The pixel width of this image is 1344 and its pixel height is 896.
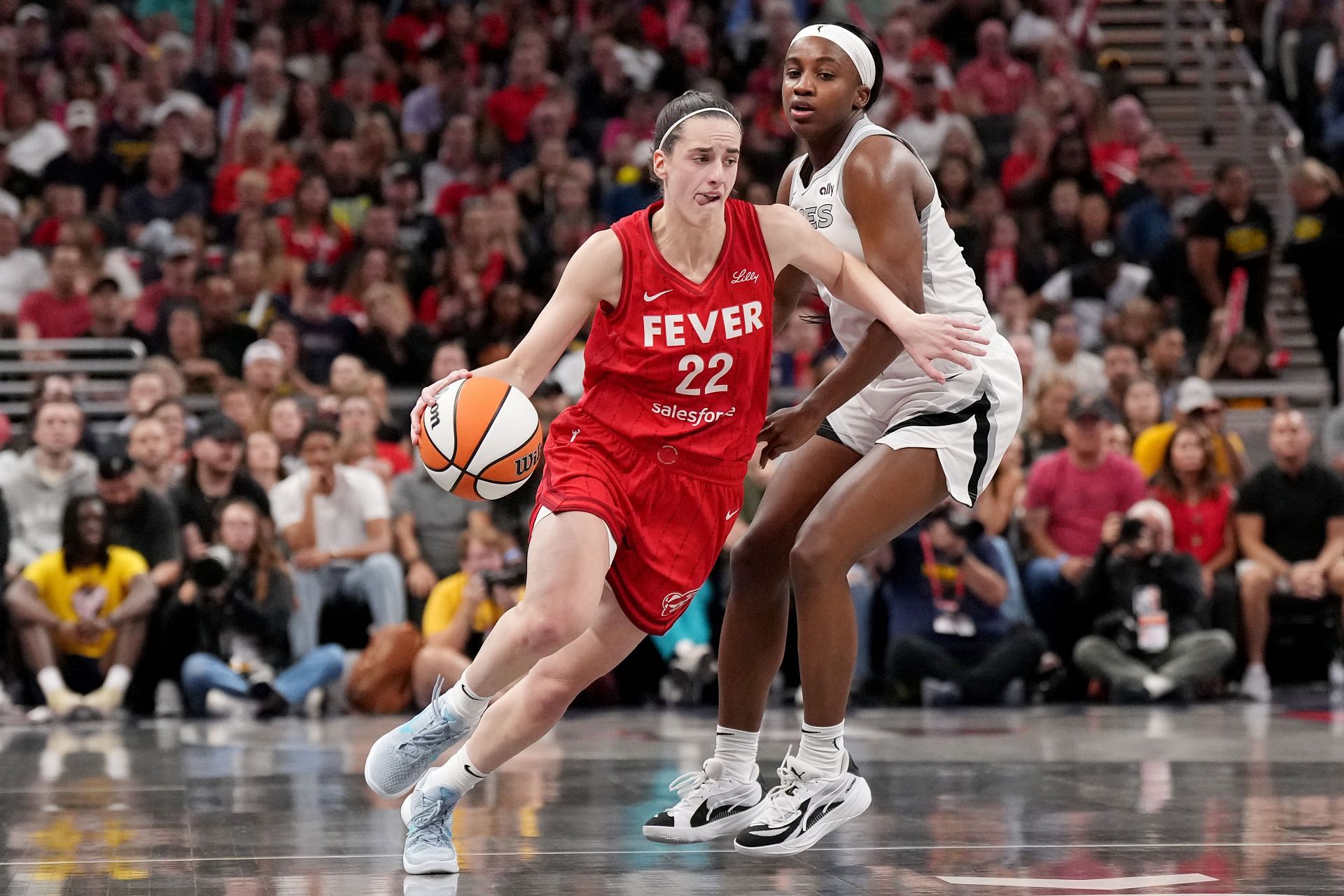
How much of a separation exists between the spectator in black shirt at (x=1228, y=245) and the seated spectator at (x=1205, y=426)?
1.98 meters

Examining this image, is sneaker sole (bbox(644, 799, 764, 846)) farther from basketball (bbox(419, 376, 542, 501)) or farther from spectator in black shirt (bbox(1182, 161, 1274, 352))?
spectator in black shirt (bbox(1182, 161, 1274, 352))

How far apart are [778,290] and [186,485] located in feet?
19.9

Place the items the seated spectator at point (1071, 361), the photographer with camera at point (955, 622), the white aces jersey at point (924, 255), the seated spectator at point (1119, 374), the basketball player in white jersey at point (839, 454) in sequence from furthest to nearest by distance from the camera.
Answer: the seated spectator at point (1071, 361) < the seated spectator at point (1119, 374) < the photographer with camera at point (955, 622) < the white aces jersey at point (924, 255) < the basketball player in white jersey at point (839, 454)

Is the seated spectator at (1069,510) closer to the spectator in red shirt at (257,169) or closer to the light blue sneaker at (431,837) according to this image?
the light blue sneaker at (431,837)

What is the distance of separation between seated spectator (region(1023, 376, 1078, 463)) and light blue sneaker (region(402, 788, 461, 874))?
23.1ft

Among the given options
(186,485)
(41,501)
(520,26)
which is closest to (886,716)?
(186,485)

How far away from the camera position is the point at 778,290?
5.27m

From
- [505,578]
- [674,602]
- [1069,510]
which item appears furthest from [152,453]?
[674,602]

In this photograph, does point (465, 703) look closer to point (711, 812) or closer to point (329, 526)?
point (711, 812)

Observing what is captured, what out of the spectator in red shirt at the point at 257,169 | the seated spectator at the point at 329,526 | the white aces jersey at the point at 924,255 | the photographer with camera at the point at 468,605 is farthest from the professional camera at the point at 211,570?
the white aces jersey at the point at 924,255

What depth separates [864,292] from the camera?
496 centimetres

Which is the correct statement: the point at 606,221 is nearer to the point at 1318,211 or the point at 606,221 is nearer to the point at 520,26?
the point at 520,26

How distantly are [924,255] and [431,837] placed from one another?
2.10 meters

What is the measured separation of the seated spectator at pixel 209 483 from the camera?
404 inches
